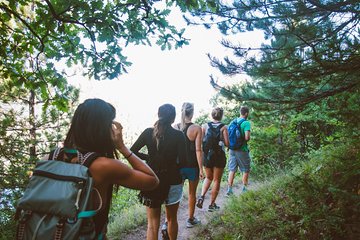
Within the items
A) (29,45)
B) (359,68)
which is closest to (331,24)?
(359,68)

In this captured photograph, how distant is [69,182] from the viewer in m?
1.73

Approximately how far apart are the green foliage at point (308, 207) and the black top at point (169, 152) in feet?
4.63

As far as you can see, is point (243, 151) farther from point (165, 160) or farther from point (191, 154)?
point (165, 160)

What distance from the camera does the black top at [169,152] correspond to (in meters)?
3.84

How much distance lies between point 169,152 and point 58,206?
2255mm

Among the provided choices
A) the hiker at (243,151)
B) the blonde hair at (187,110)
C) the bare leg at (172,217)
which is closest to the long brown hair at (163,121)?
the bare leg at (172,217)

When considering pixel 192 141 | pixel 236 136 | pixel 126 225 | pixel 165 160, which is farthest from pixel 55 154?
pixel 236 136

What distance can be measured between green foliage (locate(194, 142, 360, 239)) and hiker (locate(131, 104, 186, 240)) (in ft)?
3.92

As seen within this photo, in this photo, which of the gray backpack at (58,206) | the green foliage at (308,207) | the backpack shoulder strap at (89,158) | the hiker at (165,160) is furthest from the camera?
the hiker at (165,160)

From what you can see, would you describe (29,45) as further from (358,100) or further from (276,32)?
(358,100)

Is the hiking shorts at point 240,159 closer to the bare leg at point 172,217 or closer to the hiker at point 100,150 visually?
the bare leg at point 172,217

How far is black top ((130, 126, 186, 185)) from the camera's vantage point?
151 inches

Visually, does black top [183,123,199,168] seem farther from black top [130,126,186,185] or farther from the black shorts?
black top [130,126,186,185]

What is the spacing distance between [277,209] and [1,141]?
199 inches
